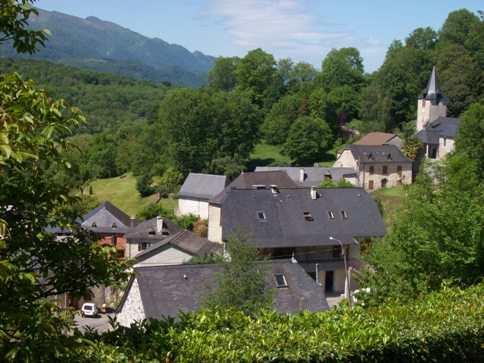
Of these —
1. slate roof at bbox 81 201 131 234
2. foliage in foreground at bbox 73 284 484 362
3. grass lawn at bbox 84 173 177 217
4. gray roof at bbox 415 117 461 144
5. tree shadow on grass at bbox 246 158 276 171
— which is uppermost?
foliage in foreground at bbox 73 284 484 362

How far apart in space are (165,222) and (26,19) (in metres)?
35.7

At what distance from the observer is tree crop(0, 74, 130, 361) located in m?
4.46

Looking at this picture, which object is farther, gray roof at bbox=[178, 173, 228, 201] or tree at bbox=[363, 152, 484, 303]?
gray roof at bbox=[178, 173, 228, 201]

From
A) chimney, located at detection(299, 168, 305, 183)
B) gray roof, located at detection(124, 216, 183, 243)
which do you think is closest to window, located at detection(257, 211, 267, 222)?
gray roof, located at detection(124, 216, 183, 243)

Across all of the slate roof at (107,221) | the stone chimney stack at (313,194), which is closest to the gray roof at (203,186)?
the slate roof at (107,221)

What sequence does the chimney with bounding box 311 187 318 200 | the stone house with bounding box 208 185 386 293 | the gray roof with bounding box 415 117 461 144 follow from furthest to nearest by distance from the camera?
the gray roof with bounding box 415 117 461 144
the chimney with bounding box 311 187 318 200
the stone house with bounding box 208 185 386 293

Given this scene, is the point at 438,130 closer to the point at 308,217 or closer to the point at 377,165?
the point at 377,165

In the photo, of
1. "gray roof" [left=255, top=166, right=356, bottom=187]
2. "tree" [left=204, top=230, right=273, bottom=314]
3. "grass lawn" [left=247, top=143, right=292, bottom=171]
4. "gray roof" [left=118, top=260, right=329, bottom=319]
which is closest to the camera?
"tree" [left=204, top=230, right=273, bottom=314]

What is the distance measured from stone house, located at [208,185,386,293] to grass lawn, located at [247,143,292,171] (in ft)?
96.2

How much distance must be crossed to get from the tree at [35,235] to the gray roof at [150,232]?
3394 cm

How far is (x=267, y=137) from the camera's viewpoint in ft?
252

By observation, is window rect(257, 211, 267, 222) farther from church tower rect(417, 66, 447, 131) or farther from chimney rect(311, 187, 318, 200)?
church tower rect(417, 66, 447, 131)

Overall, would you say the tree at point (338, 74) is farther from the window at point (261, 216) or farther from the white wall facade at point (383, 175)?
the window at point (261, 216)

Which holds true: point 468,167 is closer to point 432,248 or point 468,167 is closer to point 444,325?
point 432,248
